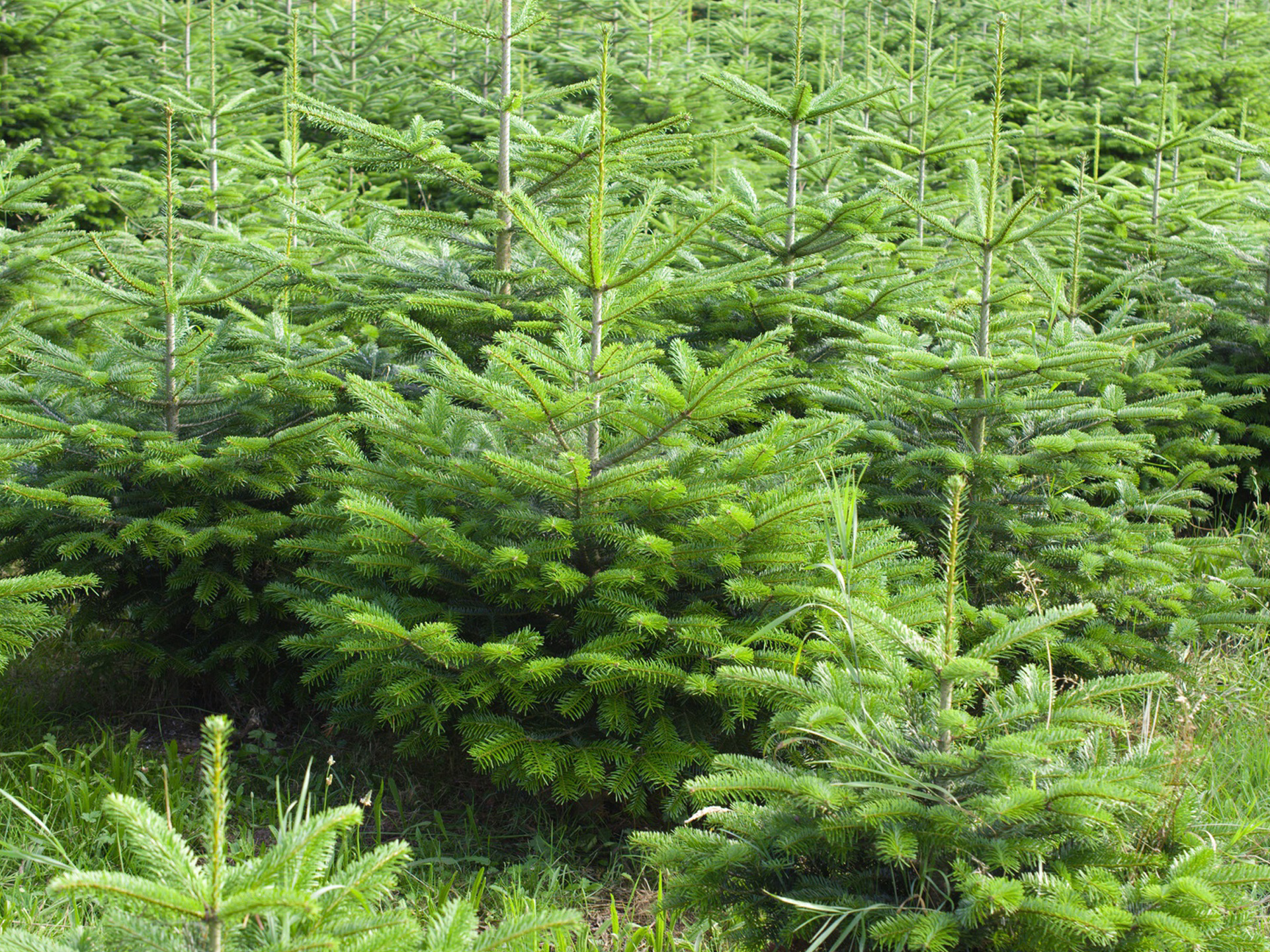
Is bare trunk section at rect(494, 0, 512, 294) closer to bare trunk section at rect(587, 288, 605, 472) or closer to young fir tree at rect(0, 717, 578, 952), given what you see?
bare trunk section at rect(587, 288, 605, 472)

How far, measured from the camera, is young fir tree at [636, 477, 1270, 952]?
1948 mm

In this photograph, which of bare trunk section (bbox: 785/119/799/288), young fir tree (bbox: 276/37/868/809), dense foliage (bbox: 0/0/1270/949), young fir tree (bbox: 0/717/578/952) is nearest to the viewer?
young fir tree (bbox: 0/717/578/952)

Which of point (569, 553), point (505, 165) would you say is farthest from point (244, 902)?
point (505, 165)

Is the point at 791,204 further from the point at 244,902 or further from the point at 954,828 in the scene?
the point at 244,902

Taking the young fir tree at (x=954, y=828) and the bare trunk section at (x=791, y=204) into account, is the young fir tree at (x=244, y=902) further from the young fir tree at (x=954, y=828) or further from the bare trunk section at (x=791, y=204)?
the bare trunk section at (x=791, y=204)

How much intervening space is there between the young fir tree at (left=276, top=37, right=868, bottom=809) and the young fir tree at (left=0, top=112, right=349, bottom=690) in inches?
16.2

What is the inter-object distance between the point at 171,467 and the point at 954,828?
2844 millimetres

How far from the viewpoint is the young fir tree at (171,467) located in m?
3.56

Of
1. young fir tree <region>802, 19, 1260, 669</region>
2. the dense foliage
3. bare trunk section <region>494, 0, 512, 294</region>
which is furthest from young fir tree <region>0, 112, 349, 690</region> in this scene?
young fir tree <region>802, 19, 1260, 669</region>

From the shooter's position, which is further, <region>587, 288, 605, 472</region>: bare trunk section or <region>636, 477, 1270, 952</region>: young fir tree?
<region>587, 288, 605, 472</region>: bare trunk section

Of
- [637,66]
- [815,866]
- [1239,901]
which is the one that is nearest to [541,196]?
[815,866]

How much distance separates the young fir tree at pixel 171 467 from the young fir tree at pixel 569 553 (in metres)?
0.41

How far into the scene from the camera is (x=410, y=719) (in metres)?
3.12

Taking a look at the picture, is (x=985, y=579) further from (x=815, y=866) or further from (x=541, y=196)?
(x=541, y=196)
